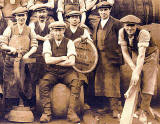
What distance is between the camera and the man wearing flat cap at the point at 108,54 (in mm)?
5875

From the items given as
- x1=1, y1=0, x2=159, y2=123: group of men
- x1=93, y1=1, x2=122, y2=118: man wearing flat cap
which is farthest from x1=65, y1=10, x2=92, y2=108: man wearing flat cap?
x1=93, y1=1, x2=122, y2=118: man wearing flat cap

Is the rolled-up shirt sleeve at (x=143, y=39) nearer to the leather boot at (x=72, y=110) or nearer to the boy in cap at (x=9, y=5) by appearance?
the leather boot at (x=72, y=110)

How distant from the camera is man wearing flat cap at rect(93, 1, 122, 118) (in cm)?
588

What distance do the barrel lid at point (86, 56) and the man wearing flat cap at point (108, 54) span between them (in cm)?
17

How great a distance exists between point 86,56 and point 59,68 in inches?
22.0

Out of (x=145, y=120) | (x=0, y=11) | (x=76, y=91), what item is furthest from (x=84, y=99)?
(x=0, y=11)

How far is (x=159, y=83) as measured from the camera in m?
6.36

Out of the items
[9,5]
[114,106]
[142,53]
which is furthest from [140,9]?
[9,5]

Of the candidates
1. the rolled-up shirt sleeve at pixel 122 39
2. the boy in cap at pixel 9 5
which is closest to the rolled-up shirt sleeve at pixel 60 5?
the boy in cap at pixel 9 5

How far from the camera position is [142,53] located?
16.9ft

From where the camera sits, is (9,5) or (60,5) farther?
(9,5)

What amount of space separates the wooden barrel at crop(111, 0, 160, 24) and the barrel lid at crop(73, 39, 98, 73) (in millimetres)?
1479

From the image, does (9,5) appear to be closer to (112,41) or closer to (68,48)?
(68,48)

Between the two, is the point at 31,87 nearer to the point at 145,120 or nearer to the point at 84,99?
the point at 84,99
